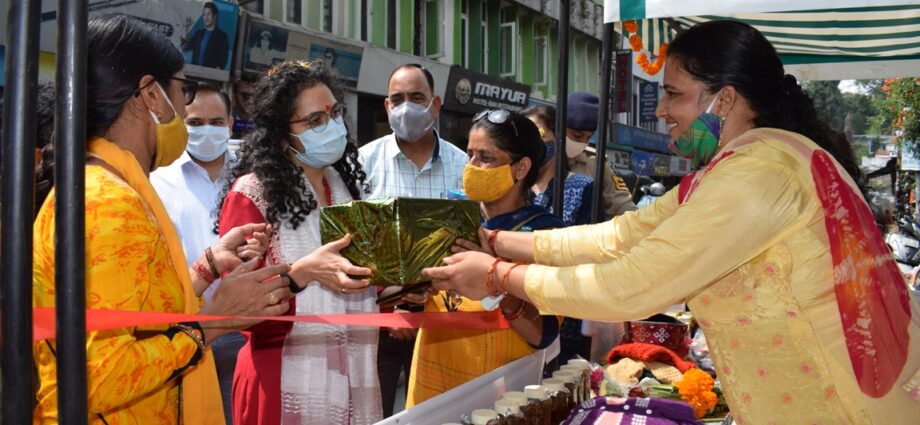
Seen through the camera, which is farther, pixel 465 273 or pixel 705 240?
pixel 465 273

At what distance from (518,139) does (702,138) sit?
97cm

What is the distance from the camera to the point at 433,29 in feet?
58.3

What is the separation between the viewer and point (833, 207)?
175 cm

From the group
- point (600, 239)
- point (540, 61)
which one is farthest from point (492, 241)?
point (540, 61)

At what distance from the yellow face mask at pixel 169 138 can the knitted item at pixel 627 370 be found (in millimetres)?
1914

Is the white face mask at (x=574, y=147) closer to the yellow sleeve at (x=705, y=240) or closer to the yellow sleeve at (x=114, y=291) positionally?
the yellow sleeve at (x=705, y=240)

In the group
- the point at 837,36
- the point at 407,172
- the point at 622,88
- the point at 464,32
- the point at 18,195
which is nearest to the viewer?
the point at 18,195

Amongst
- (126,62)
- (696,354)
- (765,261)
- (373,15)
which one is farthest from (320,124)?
(373,15)

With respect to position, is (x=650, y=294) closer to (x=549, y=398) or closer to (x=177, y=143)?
(x=549, y=398)

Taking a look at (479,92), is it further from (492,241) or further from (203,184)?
(492,241)

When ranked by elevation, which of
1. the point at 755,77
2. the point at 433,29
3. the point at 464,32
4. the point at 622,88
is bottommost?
the point at 755,77

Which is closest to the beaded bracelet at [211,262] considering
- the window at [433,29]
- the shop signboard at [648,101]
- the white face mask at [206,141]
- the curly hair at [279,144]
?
the curly hair at [279,144]

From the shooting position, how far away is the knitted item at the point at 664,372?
3.04m

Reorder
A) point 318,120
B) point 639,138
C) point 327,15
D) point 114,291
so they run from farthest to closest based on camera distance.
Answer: point 639,138 → point 327,15 → point 318,120 → point 114,291
